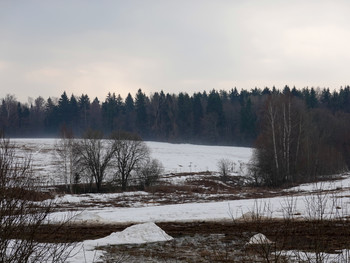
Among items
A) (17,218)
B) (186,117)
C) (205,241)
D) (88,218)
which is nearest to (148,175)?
(88,218)

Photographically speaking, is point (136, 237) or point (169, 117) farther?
point (169, 117)

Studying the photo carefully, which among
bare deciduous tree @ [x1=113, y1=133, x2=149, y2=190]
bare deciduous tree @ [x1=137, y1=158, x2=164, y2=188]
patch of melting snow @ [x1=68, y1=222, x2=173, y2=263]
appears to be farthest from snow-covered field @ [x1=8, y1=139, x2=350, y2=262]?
bare deciduous tree @ [x1=113, y1=133, x2=149, y2=190]

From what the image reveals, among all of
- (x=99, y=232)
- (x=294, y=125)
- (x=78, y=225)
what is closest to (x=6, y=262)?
(x=99, y=232)

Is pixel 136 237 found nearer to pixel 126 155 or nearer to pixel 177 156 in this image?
pixel 126 155

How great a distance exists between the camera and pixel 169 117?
105875 millimetres

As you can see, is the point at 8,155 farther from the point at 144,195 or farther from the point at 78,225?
the point at 144,195

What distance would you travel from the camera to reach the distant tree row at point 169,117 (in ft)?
320

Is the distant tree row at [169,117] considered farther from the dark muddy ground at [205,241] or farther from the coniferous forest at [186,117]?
the dark muddy ground at [205,241]

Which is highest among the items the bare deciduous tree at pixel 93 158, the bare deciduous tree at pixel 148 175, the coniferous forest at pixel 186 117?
the coniferous forest at pixel 186 117

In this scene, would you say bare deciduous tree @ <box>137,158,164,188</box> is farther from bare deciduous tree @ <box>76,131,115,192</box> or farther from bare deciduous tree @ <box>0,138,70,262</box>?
bare deciduous tree @ <box>0,138,70,262</box>

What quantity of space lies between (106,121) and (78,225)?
9259 cm

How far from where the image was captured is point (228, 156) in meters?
75.4

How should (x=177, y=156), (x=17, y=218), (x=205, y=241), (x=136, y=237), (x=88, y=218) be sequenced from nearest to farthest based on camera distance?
(x=17, y=218) < (x=205, y=241) < (x=136, y=237) < (x=88, y=218) < (x=177, y=156)

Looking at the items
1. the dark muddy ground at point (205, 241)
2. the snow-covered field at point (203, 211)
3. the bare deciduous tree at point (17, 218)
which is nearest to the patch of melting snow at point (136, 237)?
the snow-covered field at point (203, 211)
